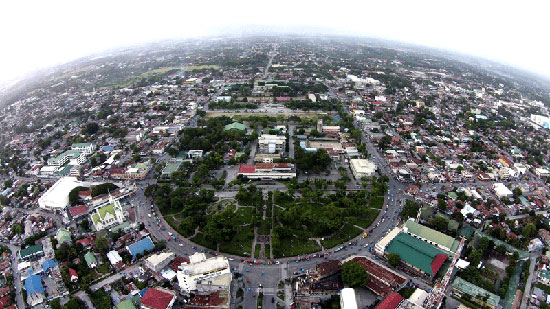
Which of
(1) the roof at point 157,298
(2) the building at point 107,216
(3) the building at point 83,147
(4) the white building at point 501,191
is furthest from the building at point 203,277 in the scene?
(4) the white building at point 501,191

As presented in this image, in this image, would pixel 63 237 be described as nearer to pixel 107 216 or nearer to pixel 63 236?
pixel 63 236

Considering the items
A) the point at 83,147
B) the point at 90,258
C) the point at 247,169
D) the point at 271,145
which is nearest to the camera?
the point at 90,258

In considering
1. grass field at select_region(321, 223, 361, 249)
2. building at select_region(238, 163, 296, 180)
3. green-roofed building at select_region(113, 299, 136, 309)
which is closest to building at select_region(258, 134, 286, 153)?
building at select_region(238, 163, 296, 180)

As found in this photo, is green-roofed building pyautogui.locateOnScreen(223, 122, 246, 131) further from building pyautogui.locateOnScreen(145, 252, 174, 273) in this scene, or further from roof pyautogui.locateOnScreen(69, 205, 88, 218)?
building pyautogui.locateOnScreen(145, 252, 174, 273)

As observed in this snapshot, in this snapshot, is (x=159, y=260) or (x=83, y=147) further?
(x=83, y=147)

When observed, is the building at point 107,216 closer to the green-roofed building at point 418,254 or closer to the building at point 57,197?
the building at point 57,197

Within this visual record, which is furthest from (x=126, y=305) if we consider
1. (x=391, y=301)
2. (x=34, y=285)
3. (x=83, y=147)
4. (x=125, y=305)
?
(x=83, y=147)
